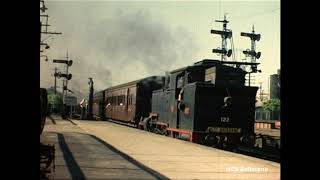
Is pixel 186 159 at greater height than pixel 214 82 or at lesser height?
lesser

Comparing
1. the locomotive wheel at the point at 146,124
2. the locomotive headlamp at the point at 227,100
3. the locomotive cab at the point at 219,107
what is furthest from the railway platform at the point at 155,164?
the locomotive wheel at the point at 146,124

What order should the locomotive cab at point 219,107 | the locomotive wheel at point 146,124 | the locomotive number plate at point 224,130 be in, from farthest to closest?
1. the locomotive wheel at point 146,124
2. the locomotive number plate at point 224,130
3. the locomotive cab at point 219,107

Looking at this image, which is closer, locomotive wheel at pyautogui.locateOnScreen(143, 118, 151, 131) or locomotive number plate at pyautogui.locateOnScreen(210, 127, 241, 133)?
locomotive number plate at pyautogui.locateOnScreen(210, 127, 241, 133)

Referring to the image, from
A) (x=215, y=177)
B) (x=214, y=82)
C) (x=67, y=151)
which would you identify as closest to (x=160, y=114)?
(x=214, y=82)

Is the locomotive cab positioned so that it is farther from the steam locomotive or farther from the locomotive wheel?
the locomotive wheel

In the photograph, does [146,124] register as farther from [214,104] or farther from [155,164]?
[155,164]

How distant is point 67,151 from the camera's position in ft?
57.0

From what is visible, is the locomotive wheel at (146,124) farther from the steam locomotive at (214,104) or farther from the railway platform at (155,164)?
the railway platform at (155,164)

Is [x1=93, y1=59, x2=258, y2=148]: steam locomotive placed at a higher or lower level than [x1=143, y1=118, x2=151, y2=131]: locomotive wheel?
higher

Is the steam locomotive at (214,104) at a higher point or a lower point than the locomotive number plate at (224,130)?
higher

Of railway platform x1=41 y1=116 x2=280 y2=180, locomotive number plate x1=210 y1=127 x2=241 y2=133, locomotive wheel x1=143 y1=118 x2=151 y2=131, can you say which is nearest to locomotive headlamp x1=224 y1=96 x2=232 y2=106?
locomotive number plate x1=210 y1=127 x2=241 y2=133

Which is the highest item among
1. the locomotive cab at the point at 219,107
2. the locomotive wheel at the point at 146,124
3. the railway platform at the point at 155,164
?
the locomotive cab at the point at 219,107

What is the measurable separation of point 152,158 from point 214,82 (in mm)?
6501
